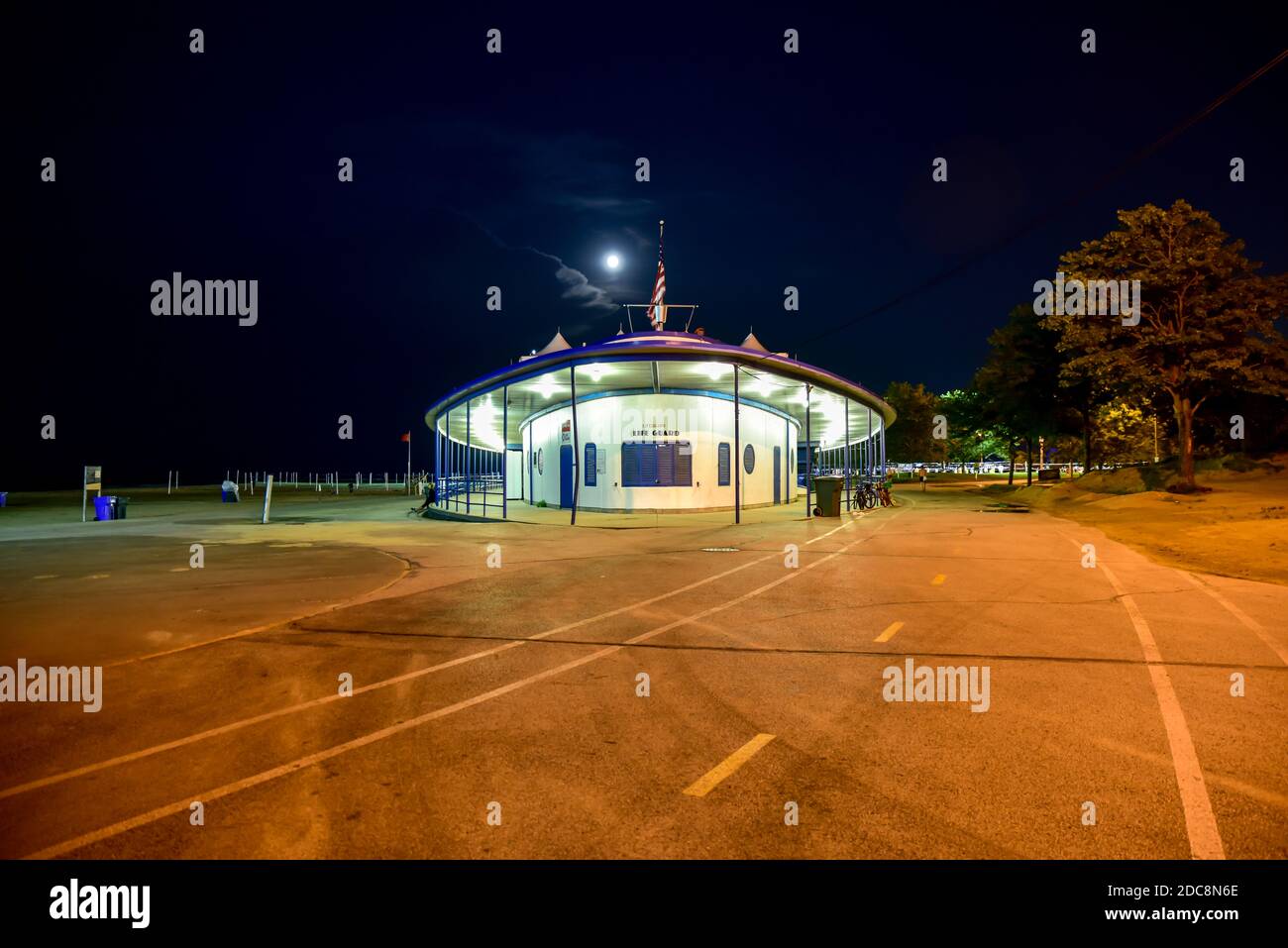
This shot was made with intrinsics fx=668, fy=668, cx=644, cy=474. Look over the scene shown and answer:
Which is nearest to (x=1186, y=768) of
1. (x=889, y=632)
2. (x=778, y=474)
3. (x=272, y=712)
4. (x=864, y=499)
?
(x=889, y=632)

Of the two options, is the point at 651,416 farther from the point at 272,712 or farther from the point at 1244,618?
the point at 272,712

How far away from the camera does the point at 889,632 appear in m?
7.39

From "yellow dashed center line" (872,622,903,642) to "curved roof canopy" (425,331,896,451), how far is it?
558 inches

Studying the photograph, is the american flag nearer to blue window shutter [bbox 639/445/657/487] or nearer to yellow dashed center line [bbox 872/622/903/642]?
blue window shutter [bbox 639/445/657/487]

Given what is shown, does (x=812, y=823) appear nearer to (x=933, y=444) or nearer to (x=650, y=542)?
(x=650, y=542)

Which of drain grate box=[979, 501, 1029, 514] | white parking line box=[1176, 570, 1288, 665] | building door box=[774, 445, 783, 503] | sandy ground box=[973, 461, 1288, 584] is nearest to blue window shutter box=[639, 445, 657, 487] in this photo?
building door box=[774, 445, 783, 503]

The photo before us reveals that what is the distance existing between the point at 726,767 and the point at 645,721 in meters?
0.94

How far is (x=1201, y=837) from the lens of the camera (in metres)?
3.07

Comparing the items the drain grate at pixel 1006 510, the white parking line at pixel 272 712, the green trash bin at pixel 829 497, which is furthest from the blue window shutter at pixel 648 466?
the white parking line at pixel 272 712

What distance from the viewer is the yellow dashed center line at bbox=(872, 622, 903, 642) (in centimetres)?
708

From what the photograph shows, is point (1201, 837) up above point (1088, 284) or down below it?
below

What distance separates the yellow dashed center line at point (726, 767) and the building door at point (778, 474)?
29548mm
